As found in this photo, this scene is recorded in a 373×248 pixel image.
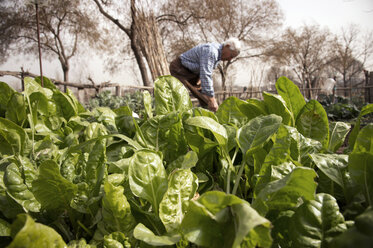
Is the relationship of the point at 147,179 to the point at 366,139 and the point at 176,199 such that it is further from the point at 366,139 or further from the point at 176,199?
the point at 366,139

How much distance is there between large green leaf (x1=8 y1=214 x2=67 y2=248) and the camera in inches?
9.1

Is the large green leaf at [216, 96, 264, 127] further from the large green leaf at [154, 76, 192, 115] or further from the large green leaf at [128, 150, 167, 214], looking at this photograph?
the large green leaf at [128, 150, 167, 214]

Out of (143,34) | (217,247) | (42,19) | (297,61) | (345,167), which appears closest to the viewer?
(217,247)

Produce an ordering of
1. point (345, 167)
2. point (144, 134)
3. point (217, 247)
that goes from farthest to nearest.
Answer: point (144, 134) → point (345, 167) → point (217, 247)

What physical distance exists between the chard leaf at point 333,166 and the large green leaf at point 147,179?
0.79ft

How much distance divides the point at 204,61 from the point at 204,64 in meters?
0.05

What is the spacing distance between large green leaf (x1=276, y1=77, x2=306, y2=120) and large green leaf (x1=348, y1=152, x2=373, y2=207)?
222 mm

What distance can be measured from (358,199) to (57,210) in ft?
1.52

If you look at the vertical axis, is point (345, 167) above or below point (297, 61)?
below

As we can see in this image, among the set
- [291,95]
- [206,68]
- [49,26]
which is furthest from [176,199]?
[49,26]

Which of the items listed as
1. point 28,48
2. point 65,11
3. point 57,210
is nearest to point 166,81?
point 57,210

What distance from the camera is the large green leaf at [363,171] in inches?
13.6

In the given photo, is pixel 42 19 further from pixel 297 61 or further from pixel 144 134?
pixel 297 61

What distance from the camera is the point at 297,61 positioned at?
25297 mm
